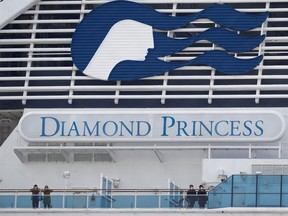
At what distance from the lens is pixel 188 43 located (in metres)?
91.2

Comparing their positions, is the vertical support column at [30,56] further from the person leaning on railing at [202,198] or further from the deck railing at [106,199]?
the person leaning on railing at [202,198]

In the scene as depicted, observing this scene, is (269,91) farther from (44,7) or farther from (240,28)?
(44,7)

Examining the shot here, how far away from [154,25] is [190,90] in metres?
2.43

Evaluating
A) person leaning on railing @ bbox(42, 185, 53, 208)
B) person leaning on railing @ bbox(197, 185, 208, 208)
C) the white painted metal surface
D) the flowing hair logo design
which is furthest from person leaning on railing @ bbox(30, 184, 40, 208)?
the flowing hair logo design

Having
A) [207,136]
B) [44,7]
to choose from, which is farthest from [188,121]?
[44,7]

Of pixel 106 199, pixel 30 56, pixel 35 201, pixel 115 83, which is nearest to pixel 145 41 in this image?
pixel 115 83

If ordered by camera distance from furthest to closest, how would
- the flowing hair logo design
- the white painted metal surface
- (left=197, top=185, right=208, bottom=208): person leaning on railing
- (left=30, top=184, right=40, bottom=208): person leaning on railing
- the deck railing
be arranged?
1. the flowing hair logo design
2. the white painted metal surface
3. (left=30, top=184, right=40, bottom=208): person leaning on railing
4. the deck railing
5. (left=197, top=185, right=208, bottom=208): person leaning on railing

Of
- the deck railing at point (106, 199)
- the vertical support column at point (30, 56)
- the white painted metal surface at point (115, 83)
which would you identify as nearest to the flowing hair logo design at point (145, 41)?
the white painted metal surface at point (115, 83)

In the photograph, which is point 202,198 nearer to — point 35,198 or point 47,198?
point 47,198

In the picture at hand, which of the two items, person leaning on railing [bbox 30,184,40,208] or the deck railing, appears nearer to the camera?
the deck railing

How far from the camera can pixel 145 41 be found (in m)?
91.4

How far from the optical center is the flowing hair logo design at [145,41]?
91062 mm

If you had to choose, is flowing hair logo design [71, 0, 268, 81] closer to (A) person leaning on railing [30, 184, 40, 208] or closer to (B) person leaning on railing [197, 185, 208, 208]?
(A) person leaning on railing [30, 184, 40, 208]

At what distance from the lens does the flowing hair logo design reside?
91062mm
